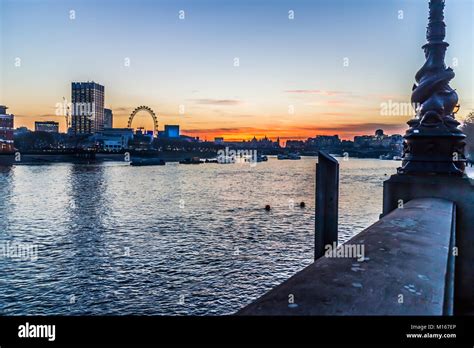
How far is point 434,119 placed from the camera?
27.6 feet

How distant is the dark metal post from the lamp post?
3.32 m

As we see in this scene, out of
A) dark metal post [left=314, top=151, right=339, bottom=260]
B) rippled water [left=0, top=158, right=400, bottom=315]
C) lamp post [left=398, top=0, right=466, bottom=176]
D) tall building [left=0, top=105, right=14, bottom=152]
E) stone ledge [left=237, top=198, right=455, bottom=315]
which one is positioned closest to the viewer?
stone ledge [left=237, top=198, right=455, bottom=315]

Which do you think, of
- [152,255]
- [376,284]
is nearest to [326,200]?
[376,284]

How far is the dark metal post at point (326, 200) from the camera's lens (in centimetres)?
561

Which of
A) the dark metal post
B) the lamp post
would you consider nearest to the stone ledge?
the dark metal post

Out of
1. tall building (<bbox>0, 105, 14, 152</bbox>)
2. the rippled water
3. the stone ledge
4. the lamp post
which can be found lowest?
the rippled water

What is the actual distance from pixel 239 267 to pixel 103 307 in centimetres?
735

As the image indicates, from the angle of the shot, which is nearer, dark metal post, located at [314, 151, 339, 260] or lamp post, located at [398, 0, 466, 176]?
dark metal post, located at [314, 151, 339, 260]

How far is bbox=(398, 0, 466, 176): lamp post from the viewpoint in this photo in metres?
8.17

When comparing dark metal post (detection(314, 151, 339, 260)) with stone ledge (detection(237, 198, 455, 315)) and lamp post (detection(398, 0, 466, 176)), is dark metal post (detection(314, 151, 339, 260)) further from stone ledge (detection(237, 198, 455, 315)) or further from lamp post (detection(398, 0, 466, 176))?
lamp post (detection(398, 0, 466, 176))

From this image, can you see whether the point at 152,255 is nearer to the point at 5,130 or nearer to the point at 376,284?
the point at 376,284
